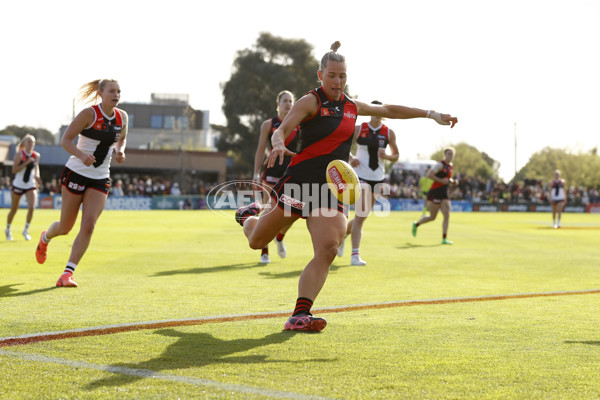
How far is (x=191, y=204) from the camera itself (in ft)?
167

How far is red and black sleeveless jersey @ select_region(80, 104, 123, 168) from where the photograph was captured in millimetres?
8422

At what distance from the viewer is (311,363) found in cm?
443

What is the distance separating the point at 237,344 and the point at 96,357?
1.01m

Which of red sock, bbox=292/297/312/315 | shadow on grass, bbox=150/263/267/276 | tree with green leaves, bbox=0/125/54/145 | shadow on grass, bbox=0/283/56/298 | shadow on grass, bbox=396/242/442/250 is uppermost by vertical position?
tree with green leaves, bbox=0/125/54/145

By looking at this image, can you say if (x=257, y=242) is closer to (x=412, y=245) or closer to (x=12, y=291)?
(x=12, y=291)

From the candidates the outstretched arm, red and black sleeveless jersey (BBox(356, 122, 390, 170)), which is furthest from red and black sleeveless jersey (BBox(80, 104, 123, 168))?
red and black sleeveless jersey (BBox(356, 122, 390, 170))

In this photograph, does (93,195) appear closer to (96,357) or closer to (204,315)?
(204,315)

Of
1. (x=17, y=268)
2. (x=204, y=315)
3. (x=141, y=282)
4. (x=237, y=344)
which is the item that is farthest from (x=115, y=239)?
(x=237, y=344)

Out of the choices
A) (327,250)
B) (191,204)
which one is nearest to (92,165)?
(327,250)

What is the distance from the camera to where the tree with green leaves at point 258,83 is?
69688 mm

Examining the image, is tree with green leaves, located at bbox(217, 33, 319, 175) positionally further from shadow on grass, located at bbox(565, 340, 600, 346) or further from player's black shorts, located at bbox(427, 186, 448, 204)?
shadow on grass, located at bbox(565, 340, 600, 346)

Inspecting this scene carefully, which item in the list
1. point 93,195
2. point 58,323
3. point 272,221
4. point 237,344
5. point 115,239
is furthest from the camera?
point 115,239

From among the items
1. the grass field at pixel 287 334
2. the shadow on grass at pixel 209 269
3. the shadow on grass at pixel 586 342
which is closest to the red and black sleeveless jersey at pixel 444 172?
the grass field at pixel 287 334

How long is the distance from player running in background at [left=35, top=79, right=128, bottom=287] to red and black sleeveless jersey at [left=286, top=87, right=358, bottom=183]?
3.28m
